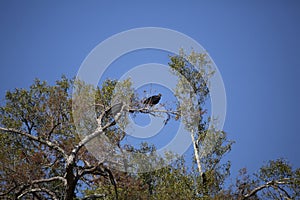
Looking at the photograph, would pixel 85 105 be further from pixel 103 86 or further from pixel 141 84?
pixel 141 84

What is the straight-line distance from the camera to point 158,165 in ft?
58.2

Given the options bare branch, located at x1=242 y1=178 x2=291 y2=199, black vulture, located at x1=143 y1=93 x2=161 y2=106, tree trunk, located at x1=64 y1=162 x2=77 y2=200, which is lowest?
tree trunk, located at x1=64 y1=162 x2=77 y2=200

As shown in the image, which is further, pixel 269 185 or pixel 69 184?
pixel 269 185

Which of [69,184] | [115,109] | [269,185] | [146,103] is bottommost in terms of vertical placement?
[69,184]

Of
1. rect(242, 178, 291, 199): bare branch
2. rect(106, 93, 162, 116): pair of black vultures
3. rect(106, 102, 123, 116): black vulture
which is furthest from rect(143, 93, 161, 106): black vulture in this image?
rect(242, 178, 291, 199): bare branch

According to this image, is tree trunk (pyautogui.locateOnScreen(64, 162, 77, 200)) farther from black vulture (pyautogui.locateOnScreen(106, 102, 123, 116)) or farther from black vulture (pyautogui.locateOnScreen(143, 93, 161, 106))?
black vulture (pyautogui.locateOnScreen(143, 93, 161, 106))

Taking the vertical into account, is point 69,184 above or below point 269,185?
below

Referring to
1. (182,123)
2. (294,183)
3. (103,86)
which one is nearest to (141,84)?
(103,86)

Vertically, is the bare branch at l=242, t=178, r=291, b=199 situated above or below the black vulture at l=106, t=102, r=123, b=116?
below

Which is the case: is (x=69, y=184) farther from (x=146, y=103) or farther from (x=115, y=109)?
(x=146, y=103)

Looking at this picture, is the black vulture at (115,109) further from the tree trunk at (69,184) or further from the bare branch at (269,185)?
the bare branch at (269,185)

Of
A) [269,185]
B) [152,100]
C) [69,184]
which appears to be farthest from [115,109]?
[269,185]

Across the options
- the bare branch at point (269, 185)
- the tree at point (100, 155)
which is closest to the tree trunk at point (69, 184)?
the tree at point (100, 155)

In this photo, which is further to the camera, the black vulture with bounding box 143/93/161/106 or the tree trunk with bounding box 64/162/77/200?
the black vulture with bounding box 143/93/161/106
